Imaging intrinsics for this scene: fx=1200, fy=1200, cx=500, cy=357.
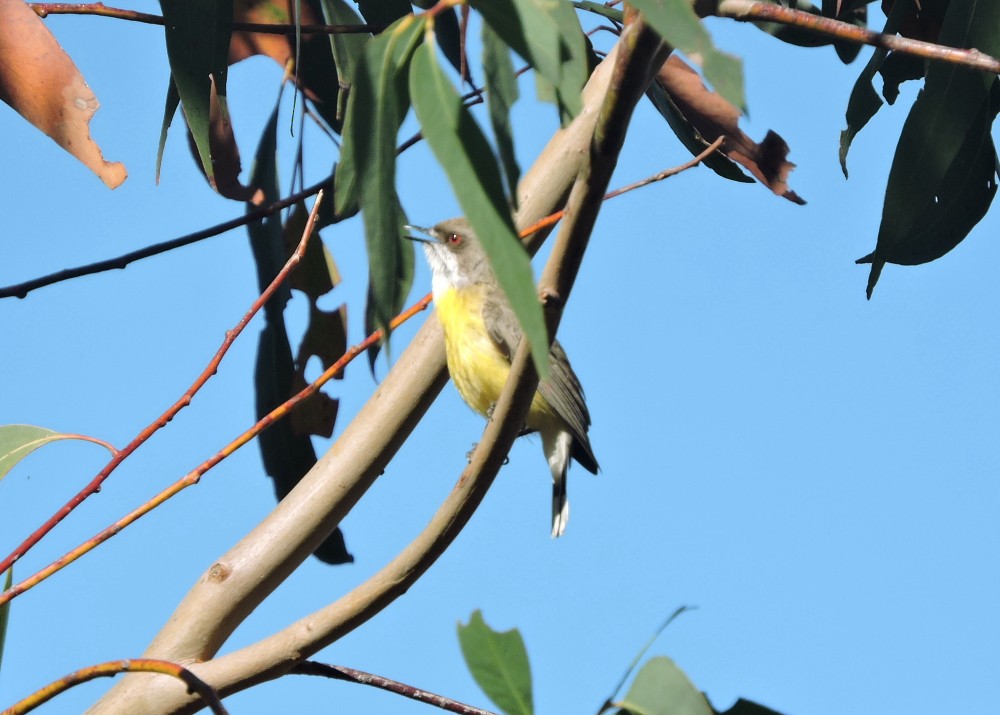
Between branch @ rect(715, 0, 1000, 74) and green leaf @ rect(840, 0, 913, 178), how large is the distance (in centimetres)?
131

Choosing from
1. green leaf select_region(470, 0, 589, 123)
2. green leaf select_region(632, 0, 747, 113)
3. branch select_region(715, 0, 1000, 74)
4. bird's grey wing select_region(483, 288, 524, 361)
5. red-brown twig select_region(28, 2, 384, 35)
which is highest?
red-brown twig select_region(28, 2, 384, 35)

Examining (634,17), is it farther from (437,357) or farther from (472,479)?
(437,357)

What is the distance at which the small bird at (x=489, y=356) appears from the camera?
364cm

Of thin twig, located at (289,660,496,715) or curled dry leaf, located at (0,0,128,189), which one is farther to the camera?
curled dry leaf, located at (0,0,128,189)

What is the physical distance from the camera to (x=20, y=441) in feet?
7.29

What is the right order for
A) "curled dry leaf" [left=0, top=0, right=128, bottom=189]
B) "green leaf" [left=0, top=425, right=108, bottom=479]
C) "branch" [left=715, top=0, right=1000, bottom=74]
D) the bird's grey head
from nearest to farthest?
"branch" [left=715, top=0, right=1000, bottom=74]
"green leaf" [left=0, top=425, right=108, bottom=479]
"curled dry leaf" [left=0, top=0, right=128, bottom=189]
the bird's grey head

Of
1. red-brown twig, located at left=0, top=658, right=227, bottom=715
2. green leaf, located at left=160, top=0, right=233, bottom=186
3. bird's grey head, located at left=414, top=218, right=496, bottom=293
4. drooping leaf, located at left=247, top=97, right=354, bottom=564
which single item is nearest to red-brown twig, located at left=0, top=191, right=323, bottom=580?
red-brown twig, located at left=0, top=658, right=227, bottom=715

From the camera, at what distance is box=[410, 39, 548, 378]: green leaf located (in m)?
1.14

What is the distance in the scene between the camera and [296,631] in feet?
5.95

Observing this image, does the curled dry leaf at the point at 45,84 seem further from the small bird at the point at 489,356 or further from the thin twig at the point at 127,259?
the small bird at the point at 489,356

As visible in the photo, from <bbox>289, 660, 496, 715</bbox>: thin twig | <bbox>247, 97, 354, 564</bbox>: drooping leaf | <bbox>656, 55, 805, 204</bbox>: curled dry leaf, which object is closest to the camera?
<bbox>289, 660, 496, 715</bbox>: thin twig

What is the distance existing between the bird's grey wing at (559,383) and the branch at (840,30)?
201cm

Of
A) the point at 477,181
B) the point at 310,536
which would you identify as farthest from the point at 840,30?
the point at 310,536

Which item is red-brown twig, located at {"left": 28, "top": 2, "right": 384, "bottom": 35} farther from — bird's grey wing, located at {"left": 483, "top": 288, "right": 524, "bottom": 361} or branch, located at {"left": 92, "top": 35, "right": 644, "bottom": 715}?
bird's grey wing, located at {"left": 483, "top": 288, "right": 524, "bottom": 361}
